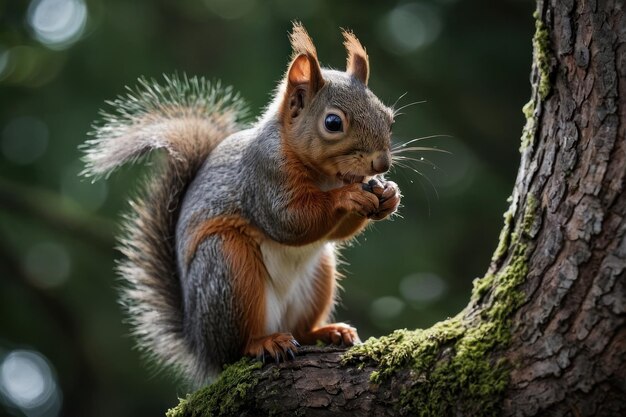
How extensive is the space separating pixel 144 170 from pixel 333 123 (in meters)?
2.02

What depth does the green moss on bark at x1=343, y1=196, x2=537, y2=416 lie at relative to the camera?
195cm

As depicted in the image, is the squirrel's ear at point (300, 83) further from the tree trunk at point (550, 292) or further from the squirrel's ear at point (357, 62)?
the tree trunk at point (550, 292)

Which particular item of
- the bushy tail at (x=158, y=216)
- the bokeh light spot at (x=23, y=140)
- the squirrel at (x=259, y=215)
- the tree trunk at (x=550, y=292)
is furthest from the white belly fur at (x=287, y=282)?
the bokeh light spot at (x=23, y=140)

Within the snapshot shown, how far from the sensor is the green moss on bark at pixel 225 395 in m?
2.36

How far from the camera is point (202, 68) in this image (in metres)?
4.73

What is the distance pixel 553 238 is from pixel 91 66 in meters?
3.32

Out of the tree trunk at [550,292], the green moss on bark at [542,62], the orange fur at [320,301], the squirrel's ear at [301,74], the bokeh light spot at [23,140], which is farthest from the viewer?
the bokeh light spot at [23,140]

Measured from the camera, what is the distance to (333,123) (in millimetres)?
2590

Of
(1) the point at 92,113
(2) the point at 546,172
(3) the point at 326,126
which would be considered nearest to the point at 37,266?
(1) the point at 92,113

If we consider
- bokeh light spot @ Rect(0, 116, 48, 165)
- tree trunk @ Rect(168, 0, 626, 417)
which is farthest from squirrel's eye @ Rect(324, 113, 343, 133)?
bokeh light spot @ Rect(0, 116, 48, 165)

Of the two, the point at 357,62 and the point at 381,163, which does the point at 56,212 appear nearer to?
the point at 357,62

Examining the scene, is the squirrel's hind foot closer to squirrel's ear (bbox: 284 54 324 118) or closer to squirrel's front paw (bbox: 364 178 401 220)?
squirrel's front paw (bbox: 364 178 401 220)

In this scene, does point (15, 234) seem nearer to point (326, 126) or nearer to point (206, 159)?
point (206, 159)

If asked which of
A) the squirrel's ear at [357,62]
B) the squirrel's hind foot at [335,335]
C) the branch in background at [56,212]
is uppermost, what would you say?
the branch in background at [56,212]
